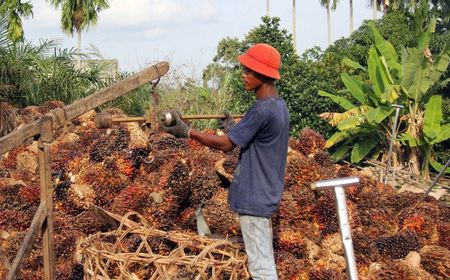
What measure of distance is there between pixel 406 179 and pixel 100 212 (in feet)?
21.9

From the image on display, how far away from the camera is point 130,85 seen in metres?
4.17

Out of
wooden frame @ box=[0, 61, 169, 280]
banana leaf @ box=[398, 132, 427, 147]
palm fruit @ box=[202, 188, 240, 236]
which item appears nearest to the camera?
wooden frame @ box=[0, 61, 169, 280]

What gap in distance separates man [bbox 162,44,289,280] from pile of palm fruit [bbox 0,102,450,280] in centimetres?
76

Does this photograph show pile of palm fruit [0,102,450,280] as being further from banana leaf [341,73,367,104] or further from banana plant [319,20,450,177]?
banana leaf [341,73,367,104]

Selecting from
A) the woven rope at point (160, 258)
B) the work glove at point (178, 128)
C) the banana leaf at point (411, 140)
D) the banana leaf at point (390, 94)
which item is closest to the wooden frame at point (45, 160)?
the woven rope at point (160, 258)

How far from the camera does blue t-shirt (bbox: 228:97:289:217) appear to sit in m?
3.66

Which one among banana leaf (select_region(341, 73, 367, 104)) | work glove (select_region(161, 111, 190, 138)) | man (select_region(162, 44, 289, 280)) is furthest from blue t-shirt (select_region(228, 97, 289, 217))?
banana leaf (select_region(341, 73, 367, 104))

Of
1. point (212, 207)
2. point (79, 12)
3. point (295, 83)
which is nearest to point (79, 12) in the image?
point (79, 12)

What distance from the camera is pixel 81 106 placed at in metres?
3.98

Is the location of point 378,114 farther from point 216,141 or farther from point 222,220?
point 216,141

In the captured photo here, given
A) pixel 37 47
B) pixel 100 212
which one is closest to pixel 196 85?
pixel 37 47

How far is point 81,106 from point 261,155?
3.69ft

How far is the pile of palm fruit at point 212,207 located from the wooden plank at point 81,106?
0.38 m

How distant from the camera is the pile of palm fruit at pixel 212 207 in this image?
4.88 m
